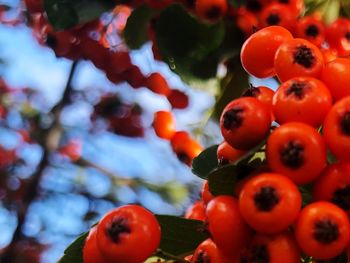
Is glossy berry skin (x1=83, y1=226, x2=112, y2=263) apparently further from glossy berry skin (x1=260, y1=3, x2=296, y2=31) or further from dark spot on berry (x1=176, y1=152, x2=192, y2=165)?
dark spot on berry (x1=176, y1=152, x2=192, y2=165)

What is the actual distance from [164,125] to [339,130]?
1642mm

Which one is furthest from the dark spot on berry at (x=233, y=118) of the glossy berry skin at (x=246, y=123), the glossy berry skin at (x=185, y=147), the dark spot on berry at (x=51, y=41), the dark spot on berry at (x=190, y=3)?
the dark spot on berry at (x=51, y=41)

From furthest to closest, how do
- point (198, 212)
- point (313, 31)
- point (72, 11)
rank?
point (72, 11)
point (313, 31)
point (198, 212)

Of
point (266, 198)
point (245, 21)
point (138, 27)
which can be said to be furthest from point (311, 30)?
point (266, 198)

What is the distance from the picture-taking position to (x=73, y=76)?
2768 mm

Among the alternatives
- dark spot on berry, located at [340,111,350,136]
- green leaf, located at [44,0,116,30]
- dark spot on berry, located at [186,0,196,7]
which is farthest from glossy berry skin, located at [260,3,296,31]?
dark spot on berry, located at [340,111,350,136]

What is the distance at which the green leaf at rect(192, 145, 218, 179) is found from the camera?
146 centimetres

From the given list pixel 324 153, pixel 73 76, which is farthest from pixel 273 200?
pixel 73 76

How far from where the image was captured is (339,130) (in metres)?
1.10

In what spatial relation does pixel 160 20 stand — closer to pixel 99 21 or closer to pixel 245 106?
pixel 99 21

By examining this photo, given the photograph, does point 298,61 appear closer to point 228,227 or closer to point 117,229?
point 228,227

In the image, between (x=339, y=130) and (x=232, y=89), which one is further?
(x=232, y=89)

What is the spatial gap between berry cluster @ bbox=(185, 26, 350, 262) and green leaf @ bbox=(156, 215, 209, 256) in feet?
0.75

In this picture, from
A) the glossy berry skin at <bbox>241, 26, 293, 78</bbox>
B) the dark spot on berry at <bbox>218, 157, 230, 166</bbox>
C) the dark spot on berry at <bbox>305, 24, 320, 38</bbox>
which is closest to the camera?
the dark spot on berry at <bbox>218, 157, 230, 166</bbox>
